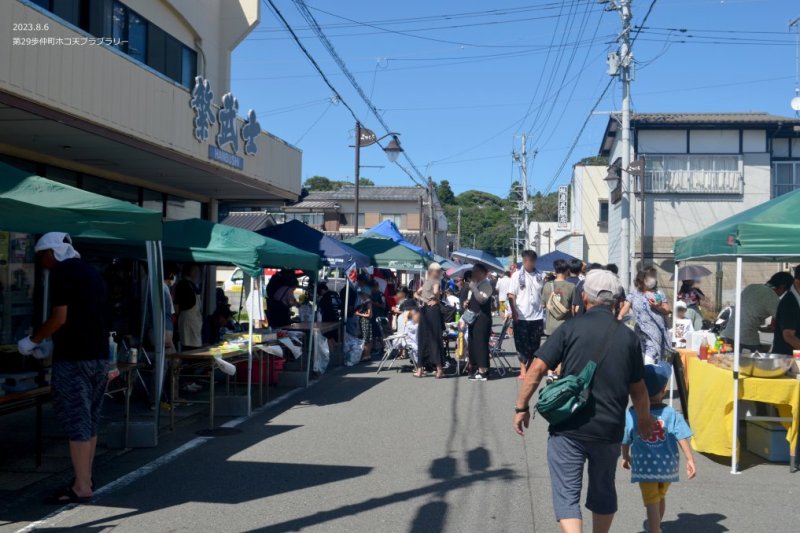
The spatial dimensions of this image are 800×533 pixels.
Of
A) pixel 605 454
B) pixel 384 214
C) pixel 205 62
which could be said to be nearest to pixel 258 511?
pixel 605 454

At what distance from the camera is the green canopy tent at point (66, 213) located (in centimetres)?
580

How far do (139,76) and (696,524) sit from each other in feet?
30.7

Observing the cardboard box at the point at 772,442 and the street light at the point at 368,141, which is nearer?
the cardboard box at the point at 772,442

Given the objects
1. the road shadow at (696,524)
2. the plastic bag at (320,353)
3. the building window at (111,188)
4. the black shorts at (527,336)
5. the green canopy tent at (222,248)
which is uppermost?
the building window at (111,188)

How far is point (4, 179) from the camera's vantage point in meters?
6.36

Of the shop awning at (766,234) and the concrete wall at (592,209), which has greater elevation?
the concrete wall at (592,209)

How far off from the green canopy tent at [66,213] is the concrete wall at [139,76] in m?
2.18

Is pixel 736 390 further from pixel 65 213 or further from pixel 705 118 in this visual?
pixel 705 118

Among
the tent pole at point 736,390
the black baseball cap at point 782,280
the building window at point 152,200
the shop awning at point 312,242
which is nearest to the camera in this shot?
the tent pole at point 736,390

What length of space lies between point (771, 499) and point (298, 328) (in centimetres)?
835

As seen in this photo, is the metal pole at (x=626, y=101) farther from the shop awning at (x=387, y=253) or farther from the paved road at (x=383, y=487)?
the paved road at (x=383, y=487)

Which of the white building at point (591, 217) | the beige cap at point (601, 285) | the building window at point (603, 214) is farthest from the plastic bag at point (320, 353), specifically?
the building window at point (603, 214)

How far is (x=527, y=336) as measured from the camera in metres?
12.5

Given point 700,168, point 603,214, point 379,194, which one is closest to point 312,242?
point 700,168
